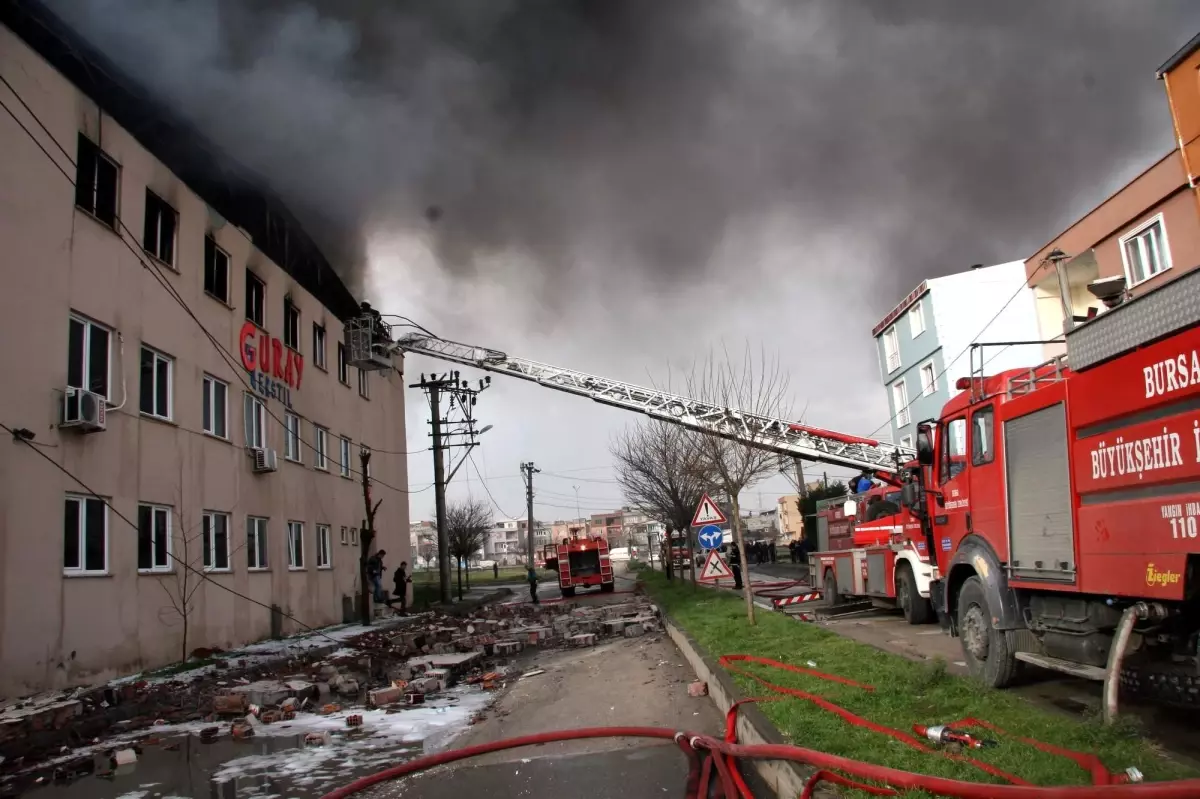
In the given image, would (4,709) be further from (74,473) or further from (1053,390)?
(1053,390)

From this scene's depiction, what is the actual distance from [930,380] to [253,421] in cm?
2344

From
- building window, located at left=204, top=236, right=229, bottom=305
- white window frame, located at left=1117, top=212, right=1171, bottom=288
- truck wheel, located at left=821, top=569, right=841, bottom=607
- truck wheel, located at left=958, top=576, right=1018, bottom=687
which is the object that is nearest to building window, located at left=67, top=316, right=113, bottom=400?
building window, located at left=204, top=236, right=229, bottom=305

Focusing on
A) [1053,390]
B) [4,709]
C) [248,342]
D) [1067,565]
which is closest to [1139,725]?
[1067,565]

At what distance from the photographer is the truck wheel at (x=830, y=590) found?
16.9 meters

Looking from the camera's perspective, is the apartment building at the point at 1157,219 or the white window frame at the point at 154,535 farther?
the apartment building at the point at 1157,219

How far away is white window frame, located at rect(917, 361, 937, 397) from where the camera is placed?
3022 centimetres

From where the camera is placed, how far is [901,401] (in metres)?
33.8

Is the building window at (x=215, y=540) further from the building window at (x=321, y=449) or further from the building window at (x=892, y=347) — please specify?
the building window at (x=892, y=347)

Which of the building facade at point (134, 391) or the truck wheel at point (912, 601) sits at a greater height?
the building facade at point (134, 391)

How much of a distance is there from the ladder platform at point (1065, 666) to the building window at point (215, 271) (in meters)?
14.0

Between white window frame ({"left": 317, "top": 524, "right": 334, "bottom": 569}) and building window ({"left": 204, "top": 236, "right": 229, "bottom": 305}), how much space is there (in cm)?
656

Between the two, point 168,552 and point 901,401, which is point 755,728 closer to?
point 168,552

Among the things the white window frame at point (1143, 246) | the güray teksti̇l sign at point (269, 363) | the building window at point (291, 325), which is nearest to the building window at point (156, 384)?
the güray teksti̇l sign at point (269, 363)

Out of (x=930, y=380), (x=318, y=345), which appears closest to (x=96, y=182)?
(x=318, y=345)
